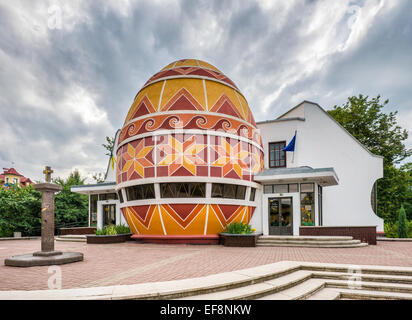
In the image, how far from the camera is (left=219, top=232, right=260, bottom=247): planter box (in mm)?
14773

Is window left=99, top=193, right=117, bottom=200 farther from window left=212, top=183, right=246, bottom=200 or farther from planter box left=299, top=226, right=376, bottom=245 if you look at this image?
planter box left=299, top=226, right=376, bottom=245

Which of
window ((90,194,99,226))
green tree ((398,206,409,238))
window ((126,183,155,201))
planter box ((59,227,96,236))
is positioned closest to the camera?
window ((126,183,155,201))

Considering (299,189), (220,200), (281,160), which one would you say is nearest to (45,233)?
(220,200)

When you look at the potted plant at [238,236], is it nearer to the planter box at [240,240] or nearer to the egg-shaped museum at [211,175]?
the planter box at [240,240]

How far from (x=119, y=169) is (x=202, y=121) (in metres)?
6.74

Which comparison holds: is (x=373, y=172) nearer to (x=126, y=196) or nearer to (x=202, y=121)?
(x=202, y=121)

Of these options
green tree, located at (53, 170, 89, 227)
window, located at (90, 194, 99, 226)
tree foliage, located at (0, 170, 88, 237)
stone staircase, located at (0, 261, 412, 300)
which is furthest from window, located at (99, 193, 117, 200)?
stone staircase, located at (0, 261, 412, 300)

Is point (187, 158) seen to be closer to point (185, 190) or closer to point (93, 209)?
point (185, 190)

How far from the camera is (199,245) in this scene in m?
15.6

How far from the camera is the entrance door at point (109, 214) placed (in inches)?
918

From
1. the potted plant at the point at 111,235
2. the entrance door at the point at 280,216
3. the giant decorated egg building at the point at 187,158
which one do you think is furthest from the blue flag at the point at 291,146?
the potted plant at the point at 111,235

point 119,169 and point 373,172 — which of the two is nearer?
point 119,169

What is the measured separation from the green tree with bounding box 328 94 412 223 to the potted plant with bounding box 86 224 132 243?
955 inches

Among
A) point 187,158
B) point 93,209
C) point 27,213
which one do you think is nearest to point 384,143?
point 187,158
